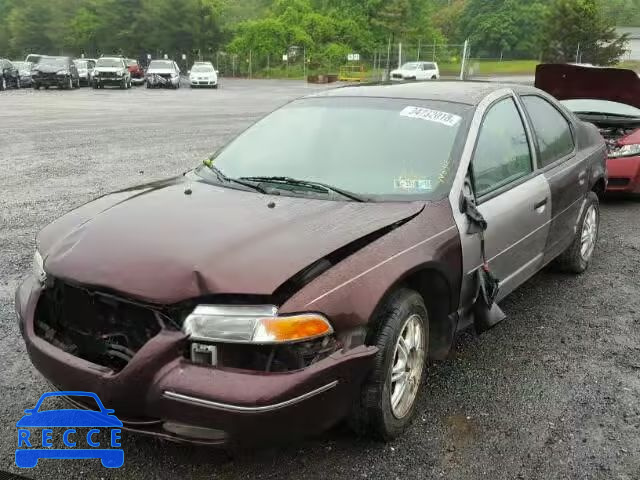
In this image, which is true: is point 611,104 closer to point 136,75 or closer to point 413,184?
point 413,184

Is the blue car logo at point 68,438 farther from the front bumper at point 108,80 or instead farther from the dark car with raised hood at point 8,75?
the front bumper at point 108,80

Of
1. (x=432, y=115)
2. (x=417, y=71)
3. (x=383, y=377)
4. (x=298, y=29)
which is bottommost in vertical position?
(x=383, y=377)

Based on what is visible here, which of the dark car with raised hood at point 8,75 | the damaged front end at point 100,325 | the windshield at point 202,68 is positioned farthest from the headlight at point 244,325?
the windshield at point 202,68

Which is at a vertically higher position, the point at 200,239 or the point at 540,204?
the point at 200,239

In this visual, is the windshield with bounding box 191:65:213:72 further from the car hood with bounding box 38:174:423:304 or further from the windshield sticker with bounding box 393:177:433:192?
the windshield sticker with bounding box 393:177:433:192

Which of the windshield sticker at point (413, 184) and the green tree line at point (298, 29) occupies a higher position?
the green tree line at point (298, 29)

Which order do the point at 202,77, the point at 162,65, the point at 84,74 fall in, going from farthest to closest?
the point at 84,74 < the point at 202,77 < the point at 162,65

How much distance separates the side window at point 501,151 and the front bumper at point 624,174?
400cm

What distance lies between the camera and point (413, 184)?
3389mm

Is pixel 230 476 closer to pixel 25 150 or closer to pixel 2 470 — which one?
pixel 2 470

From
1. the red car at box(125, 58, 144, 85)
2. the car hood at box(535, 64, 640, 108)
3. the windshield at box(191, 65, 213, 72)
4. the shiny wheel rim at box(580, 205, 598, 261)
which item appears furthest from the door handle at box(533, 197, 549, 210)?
the red car at box(125, 58, 144, 85)

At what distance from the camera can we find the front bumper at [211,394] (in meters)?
2.32

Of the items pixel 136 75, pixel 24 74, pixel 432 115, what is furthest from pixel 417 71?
pixel 432 115

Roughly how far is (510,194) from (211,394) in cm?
227
